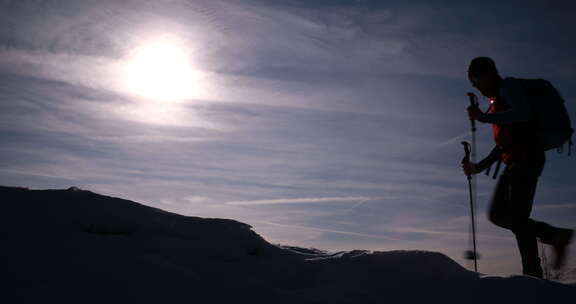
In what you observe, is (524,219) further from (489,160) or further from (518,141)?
(489,160)

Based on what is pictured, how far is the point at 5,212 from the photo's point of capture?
3.43 m

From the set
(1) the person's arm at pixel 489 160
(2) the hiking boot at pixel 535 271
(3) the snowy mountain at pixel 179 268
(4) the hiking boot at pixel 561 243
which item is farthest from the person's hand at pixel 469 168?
(3) the snowy mountain at pixel 179 268

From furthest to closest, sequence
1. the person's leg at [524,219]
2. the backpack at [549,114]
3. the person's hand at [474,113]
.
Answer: the person's hand at [474,113]
the person's leg at [524,219]
the backpack at [549,114]

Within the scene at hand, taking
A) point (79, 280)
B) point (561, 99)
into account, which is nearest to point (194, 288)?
point (79, 280)

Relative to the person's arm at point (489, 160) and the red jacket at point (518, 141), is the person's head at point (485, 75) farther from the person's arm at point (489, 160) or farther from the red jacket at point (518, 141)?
the person's arm at point (489, 160)

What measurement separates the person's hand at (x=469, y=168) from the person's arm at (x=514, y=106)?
2.87 feet

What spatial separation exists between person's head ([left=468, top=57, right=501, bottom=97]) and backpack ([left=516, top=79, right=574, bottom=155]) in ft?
1.16

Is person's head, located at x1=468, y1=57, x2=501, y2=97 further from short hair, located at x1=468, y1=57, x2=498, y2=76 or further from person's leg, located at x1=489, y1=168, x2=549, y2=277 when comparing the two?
person's leg, located at x1=489, y1=168, x2=549, y2=277

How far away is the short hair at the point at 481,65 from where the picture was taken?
4191 mm

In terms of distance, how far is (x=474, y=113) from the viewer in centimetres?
421

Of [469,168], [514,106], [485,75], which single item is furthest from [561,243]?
[485,75]

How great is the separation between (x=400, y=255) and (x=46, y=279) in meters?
2.63

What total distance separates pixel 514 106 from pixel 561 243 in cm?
137

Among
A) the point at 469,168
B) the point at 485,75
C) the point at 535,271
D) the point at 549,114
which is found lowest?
the point at 535,271
